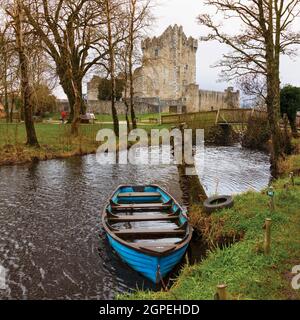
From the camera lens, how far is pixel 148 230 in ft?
34.0

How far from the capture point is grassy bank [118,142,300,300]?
7.17 metres

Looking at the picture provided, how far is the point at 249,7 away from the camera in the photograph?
2077cm

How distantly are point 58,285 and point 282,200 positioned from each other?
21.1 feet

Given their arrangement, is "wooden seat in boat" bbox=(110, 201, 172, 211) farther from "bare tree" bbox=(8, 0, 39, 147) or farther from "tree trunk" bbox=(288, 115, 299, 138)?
"tree trunk" bbox=(288, 115, 299, 138)

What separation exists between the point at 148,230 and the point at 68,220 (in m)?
3.30

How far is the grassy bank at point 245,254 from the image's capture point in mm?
7168

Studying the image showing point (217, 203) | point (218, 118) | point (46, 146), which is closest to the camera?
point (217, 203)

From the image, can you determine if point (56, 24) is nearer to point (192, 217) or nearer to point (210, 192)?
point (210, 192)

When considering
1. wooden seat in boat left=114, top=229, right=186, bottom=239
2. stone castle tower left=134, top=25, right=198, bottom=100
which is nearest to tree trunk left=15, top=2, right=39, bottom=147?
wooden seat in boat left=114, top=229, right=186, bottom=239

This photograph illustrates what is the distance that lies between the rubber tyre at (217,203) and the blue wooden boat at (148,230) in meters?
0.73

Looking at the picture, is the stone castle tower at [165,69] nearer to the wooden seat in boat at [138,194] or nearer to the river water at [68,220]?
the river water at [68,220]

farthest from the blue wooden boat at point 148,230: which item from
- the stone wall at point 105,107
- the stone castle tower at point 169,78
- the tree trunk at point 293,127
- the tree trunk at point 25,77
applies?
the stone castle tower at point 169,78

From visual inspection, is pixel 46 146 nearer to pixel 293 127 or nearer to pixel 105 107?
pixel 293 127

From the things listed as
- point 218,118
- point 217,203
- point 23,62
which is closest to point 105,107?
point 218,118
